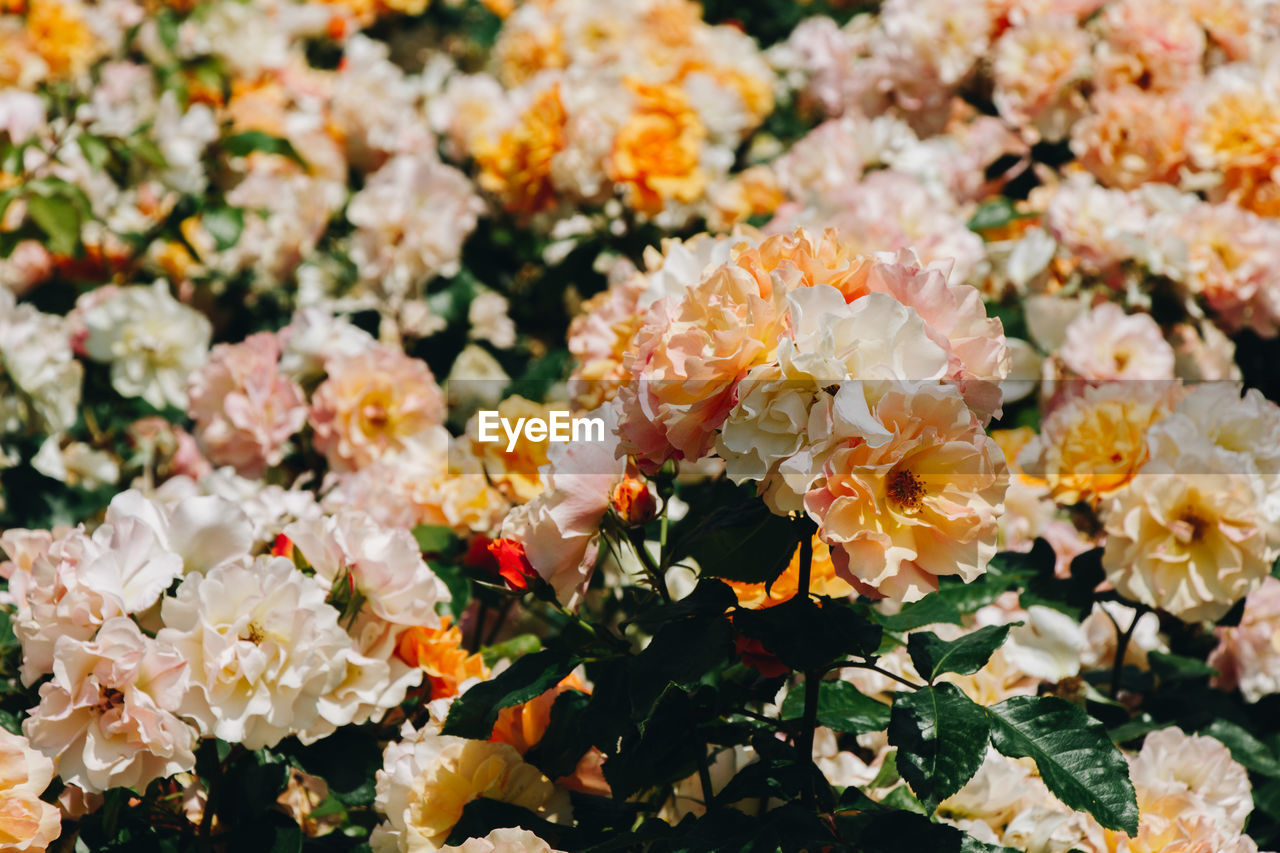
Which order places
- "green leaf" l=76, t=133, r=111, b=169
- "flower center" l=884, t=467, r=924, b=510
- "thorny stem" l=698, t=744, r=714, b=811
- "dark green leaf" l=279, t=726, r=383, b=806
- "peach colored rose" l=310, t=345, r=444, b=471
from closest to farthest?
"flower center" l=884, t=467, r=924, b=510 → "thorny stem" l=698, t=744, r=714, b=811 → "dark green leaf" l=279, t=726, r=383, b=806 → "peach colored rose" l=310, t=345, r=444, b=471 → "green leaf" l=76, t=133, r=111, b=169

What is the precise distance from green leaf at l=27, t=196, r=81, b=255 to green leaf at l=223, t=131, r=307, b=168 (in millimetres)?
429

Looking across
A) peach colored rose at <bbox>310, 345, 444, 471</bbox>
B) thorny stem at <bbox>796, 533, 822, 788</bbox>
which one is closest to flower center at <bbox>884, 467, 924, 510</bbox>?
thorny stem at <bbox>796, 533, 822, 788</bbox>

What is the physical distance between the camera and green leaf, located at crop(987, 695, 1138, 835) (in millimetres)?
988

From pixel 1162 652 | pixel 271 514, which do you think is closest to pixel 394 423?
pixel 271 514

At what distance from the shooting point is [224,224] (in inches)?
91.9

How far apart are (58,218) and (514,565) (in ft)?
4.45

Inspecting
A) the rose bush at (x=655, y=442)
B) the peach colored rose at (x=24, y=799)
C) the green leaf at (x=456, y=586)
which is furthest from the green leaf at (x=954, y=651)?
the peach colored rose at (x=24, y=799)

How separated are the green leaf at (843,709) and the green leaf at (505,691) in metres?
0.26

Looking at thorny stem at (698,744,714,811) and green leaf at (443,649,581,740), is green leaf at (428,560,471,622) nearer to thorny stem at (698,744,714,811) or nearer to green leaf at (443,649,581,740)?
green leaf at (443,649,581,740)

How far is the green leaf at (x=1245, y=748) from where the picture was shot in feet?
4.75

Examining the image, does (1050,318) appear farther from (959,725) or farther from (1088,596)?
(959,725)

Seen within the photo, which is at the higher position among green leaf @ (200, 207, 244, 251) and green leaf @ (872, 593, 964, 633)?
green leaf @ (872, 593, 964, 633)
